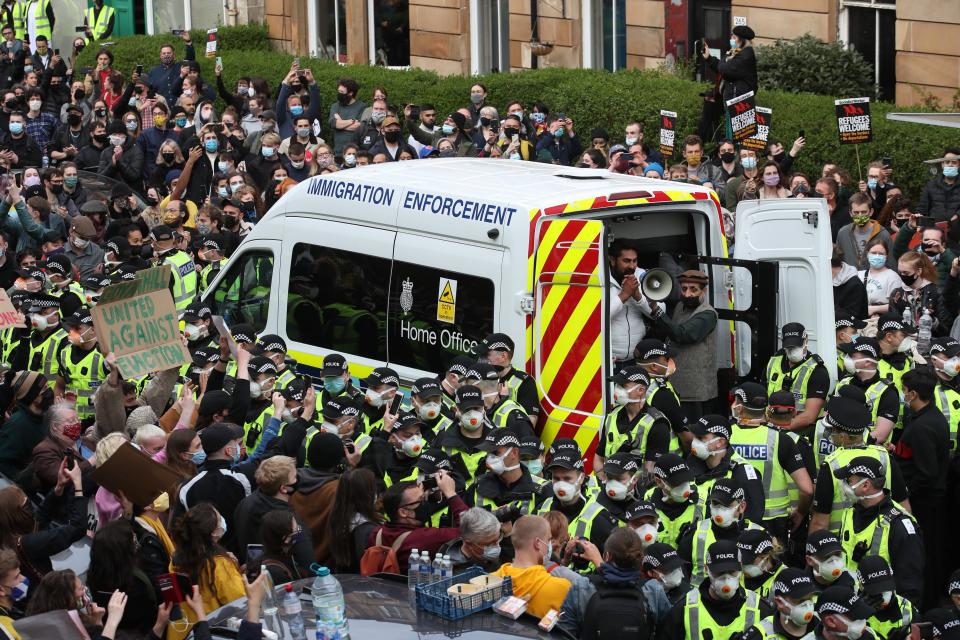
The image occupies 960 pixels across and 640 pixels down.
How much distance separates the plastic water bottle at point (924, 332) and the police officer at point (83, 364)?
5.99 metres

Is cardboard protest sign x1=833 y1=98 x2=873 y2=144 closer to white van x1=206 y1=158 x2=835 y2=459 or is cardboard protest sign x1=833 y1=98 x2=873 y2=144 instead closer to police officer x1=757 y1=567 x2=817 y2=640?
white van x1=206 y1=158 x2=835 y2=459

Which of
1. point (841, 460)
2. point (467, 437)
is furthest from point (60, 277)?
point (841, 460)

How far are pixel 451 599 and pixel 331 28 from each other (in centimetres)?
2509

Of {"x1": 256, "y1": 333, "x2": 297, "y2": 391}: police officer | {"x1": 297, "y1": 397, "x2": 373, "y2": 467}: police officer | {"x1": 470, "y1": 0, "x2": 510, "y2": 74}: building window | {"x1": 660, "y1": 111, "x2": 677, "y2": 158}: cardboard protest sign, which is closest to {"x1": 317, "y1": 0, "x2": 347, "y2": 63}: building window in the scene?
{"x1": 470, "y1": 0, "x2": 510, "y2": 74}: building window

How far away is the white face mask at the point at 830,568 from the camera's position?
7469mm

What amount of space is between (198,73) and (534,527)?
17.4 m

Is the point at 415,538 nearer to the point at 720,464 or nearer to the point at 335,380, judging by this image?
the point at 720,464

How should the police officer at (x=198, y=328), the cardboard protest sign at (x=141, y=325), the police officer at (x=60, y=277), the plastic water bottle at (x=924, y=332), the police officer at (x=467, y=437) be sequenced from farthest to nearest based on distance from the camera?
1. the police officer at (x=60, y=277)
2. the police officer at (x=198, y=328)
3. the plastic water bottle at (x=924, y=332)
4. the cardboard protest sign at (x=141, y=325)
5. the police officer at (x=467, y=437)

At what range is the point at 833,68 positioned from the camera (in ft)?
67.1

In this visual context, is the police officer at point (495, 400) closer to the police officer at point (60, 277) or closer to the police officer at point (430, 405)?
the police officer at point (430, 405)

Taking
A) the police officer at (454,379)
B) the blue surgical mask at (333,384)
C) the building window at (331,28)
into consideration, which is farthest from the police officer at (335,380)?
the building window at (331,28)

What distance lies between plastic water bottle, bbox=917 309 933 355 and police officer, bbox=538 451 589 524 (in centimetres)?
372

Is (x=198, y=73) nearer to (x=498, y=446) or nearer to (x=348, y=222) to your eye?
(x=348, y=222)

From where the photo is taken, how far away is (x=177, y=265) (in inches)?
529
